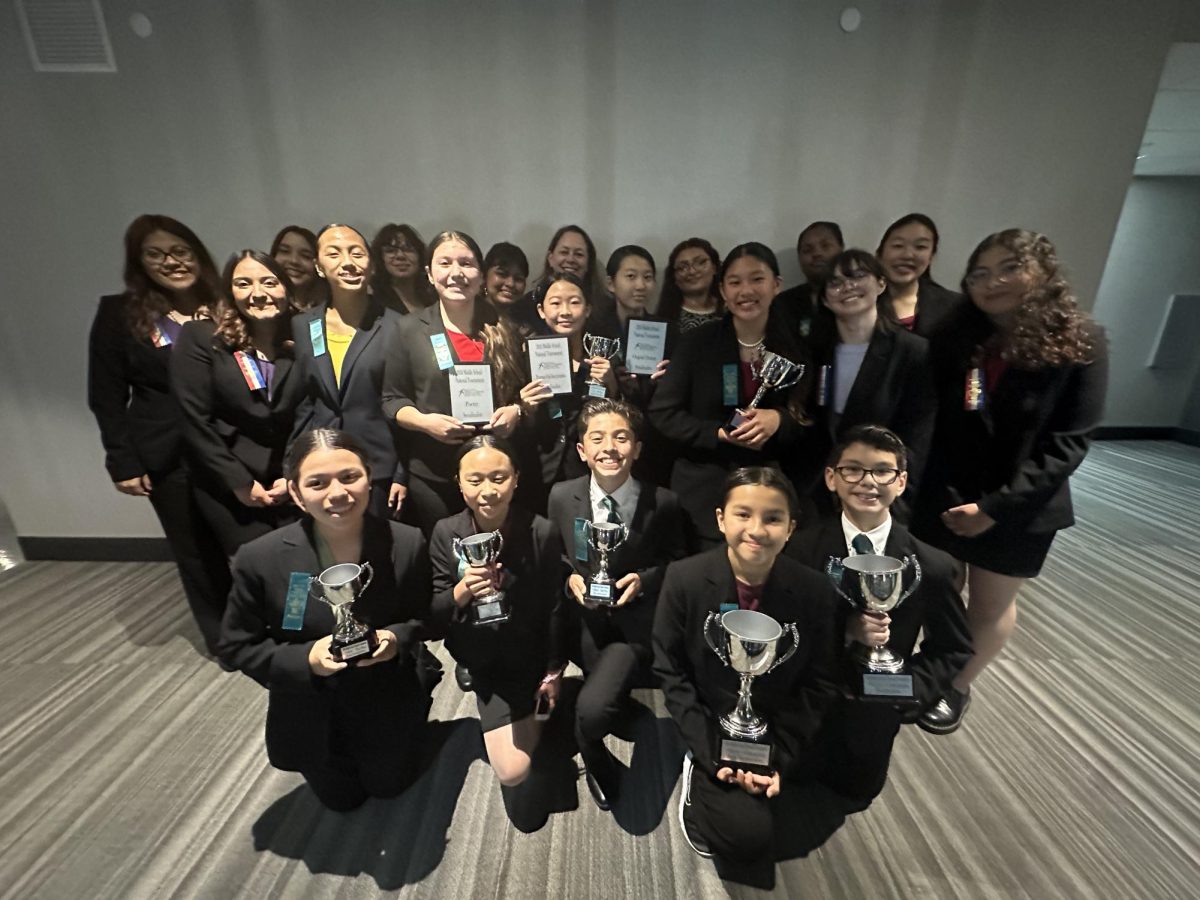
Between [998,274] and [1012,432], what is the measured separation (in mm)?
604

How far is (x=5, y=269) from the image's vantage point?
124 inches

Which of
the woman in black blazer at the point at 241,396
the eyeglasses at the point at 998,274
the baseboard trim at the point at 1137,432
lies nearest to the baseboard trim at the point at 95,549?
the woman in black blazer at the point at 241,396

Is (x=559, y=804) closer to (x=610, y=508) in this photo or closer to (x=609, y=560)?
(x=609, y=560)

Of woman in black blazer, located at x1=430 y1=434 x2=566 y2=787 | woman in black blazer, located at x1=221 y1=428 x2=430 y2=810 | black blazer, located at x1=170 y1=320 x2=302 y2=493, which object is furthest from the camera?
black blazer, located at x1=170 y1=320 x2=302 y2=493

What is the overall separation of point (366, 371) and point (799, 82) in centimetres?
289

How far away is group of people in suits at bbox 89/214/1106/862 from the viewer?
1682 mm

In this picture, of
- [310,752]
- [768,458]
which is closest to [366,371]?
[310,752]

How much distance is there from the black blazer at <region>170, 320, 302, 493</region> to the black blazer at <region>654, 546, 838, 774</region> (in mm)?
1927

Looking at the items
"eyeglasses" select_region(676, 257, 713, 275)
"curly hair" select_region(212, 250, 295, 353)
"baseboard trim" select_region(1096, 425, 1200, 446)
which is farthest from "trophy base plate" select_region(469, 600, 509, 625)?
"baseboard trim" select_region(1096, 425, 1200, 446)

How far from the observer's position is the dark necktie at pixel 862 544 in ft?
5.69

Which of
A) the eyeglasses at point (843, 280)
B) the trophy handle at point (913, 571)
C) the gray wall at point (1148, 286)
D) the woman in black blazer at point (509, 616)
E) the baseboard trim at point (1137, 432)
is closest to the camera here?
the trophy handle at point (913, 571)

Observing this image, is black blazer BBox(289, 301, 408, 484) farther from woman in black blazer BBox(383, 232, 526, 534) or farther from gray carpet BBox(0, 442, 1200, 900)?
gray carpet BBox(0, 442, 1200, 900)

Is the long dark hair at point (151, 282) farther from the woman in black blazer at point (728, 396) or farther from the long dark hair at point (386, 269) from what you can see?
the woman in black blazer at point (728, 396)

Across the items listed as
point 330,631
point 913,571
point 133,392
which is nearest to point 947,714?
point 913,571
